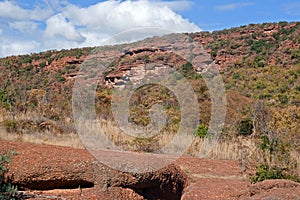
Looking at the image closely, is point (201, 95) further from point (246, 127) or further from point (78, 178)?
point (78, 178)

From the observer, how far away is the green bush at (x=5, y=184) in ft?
11.1

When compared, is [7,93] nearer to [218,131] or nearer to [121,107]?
[121,107]

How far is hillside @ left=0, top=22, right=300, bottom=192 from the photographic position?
8.30 metres

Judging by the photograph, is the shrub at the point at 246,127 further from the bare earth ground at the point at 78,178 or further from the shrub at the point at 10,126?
the bare earth ground at the point at 78,178

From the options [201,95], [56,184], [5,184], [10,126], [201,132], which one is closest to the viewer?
[5,184]

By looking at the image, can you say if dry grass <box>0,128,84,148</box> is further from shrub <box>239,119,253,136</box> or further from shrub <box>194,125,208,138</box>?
shrub <box>239,119,253,136</box>

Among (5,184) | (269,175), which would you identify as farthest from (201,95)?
(5,184)

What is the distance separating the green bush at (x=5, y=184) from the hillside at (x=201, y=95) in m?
3.65

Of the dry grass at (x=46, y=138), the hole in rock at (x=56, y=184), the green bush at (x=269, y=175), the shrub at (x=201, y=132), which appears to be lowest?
the green bush at (x=269, y=175)

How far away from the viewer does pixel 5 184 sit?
11.8 ft

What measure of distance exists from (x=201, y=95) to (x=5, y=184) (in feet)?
42.0

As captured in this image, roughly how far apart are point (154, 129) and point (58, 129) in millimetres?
2298

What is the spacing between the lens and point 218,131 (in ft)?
35.2

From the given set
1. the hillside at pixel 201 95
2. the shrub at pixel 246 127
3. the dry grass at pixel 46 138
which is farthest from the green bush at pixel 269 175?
the shrub at pixel 246 127
